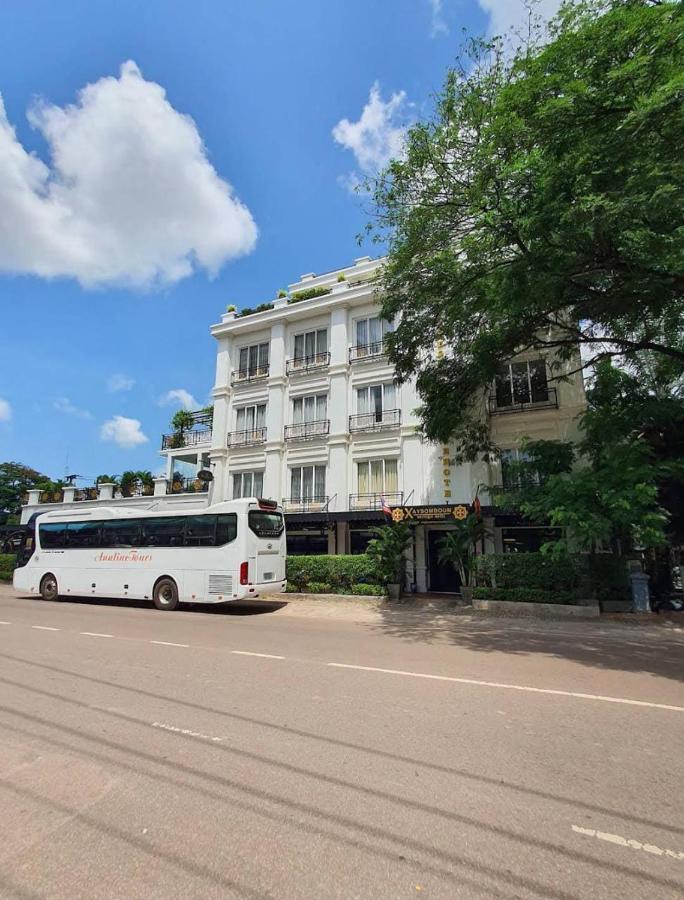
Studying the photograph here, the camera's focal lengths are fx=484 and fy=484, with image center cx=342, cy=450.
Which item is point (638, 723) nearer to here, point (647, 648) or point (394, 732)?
point (394, 732)

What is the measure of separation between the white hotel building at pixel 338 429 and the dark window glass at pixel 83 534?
2885 mm

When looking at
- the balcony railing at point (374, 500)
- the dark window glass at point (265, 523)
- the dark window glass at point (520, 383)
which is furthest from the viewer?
the balcony railing at point (374, 500)

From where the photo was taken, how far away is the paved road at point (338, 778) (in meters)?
2.62

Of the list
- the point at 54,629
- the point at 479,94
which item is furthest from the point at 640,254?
the point at 54,629

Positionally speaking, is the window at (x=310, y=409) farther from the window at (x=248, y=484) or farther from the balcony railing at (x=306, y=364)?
the window at (x=248, y=484)

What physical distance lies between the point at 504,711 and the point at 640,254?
27.5 ft

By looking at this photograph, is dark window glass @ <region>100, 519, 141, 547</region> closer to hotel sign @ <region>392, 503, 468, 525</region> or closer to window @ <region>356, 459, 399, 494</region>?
hotel sign @ <region>392, 503, 468, 525</region>

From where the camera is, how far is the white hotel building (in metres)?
19.5

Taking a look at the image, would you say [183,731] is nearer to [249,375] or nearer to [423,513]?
[423,513]

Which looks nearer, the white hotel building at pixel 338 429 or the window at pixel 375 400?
the white hotel building at pixel 338 429

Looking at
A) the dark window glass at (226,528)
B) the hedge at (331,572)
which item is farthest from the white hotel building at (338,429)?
the dark window glass at (226,528)

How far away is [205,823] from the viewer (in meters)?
3.09

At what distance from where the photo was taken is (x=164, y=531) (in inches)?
619

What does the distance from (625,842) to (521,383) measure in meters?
18.7
